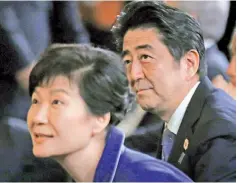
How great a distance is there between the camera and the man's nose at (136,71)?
2.66 feet

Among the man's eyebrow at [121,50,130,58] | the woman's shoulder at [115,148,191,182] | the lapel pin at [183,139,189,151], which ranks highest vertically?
the man's eyebrow at [121,50,130,58]

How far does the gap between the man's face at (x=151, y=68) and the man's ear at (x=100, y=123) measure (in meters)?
0.09

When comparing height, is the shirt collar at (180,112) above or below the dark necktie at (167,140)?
above

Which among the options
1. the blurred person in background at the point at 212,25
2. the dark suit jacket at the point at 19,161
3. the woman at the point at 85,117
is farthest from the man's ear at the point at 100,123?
the blurred person in background at the point at 212,25

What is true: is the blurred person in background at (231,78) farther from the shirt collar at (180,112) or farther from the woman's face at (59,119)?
the woman's face at (59,119)

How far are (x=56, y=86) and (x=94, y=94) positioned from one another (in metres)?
0.06

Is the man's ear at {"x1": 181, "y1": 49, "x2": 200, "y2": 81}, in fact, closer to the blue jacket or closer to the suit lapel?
the suit lapel

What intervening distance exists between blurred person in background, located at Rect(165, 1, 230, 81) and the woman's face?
284 millimetres

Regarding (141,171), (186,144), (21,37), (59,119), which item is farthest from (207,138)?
(21,37)

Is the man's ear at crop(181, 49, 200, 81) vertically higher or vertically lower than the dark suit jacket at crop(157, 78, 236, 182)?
higher

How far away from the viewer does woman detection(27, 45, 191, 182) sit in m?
0.72

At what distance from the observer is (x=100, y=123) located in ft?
2.45

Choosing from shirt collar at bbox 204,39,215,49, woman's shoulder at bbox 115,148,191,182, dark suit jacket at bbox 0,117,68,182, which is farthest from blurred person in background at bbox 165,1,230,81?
dark suit jacket at bbox 0,117,68,182

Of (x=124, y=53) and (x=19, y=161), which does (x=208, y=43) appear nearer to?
(x=124, y=53)
